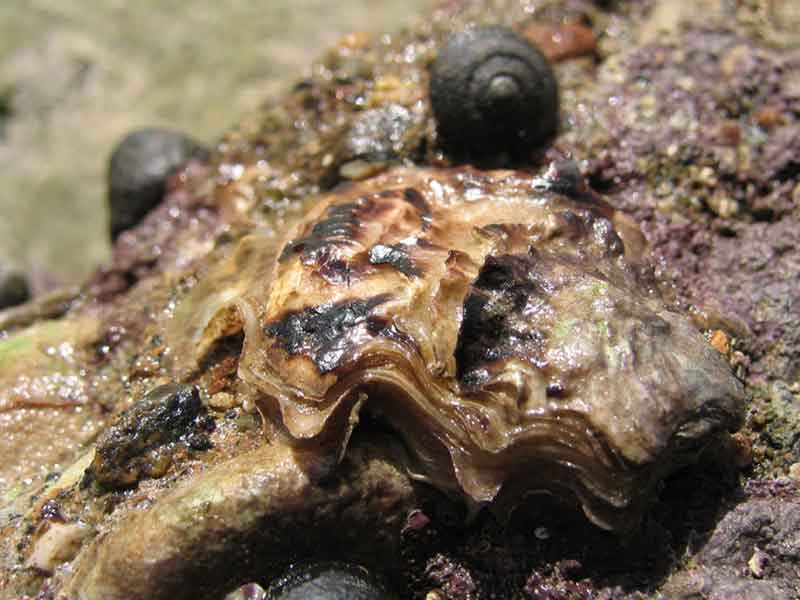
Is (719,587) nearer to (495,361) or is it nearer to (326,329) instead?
(495,361)

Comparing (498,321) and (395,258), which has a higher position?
(395,258)

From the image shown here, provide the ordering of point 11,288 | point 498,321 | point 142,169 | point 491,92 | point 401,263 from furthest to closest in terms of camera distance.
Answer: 1. point 11,288
2. point 142,169
3. point 491,92
4. point 401,263
5. point 498,321

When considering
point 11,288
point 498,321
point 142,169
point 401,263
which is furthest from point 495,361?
point 11,288

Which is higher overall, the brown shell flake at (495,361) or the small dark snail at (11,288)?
the brown shell flake at (495,361)

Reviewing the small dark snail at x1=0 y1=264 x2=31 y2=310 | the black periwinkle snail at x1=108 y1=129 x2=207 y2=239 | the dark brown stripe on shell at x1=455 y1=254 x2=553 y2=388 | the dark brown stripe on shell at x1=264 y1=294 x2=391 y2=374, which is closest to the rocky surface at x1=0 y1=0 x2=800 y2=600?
the black periwinkle snail at x1=108 y1=129 x2=207 y2=239

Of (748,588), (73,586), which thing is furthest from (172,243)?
(748,588)

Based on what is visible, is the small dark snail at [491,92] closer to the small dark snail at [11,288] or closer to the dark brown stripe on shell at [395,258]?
the dark brown stripe on shell at [395,258]

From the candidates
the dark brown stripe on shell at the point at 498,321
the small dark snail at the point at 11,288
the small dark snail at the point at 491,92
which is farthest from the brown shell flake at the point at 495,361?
the small dark snail at the point at 11,288
